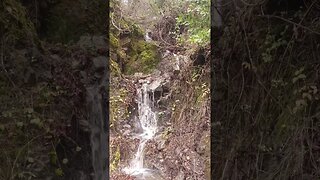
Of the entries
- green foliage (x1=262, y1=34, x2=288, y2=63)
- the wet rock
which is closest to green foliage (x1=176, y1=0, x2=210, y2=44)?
green foliage (x1=262, y1=34, x2=288, y2=63)

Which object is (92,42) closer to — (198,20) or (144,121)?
(198,20)

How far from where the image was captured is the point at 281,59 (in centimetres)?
210

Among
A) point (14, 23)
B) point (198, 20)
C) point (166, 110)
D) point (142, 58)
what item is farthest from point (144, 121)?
point (14, 23)

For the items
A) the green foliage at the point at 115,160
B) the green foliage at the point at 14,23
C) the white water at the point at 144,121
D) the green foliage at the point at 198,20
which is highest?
the green foliage at the point at 198,20

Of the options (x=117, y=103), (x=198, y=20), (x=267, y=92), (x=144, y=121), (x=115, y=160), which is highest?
(x=198, y=20)

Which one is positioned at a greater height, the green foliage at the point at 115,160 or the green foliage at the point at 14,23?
the green foliage at the point at 14,23

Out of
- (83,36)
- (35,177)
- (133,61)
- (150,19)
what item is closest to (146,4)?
(150,19)

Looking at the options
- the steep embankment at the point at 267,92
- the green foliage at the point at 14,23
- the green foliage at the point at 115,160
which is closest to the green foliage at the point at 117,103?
the green foliage at the point at 115,160

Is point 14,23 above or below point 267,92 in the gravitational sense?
above

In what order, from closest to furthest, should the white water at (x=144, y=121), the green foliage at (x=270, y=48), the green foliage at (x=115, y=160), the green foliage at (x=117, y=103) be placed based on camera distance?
the green foliage at (x=270, y=48) < the green foliage at (x=115, y=160) < the green foliage at (x=117, y=103) < the white water at (x=144, y=121)

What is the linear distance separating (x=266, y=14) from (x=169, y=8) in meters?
4.09

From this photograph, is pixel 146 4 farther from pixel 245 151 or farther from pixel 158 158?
pixel 245 151

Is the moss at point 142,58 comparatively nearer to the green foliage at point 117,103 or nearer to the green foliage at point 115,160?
the green foliage at point 117,103

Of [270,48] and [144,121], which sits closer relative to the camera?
[270,48]
